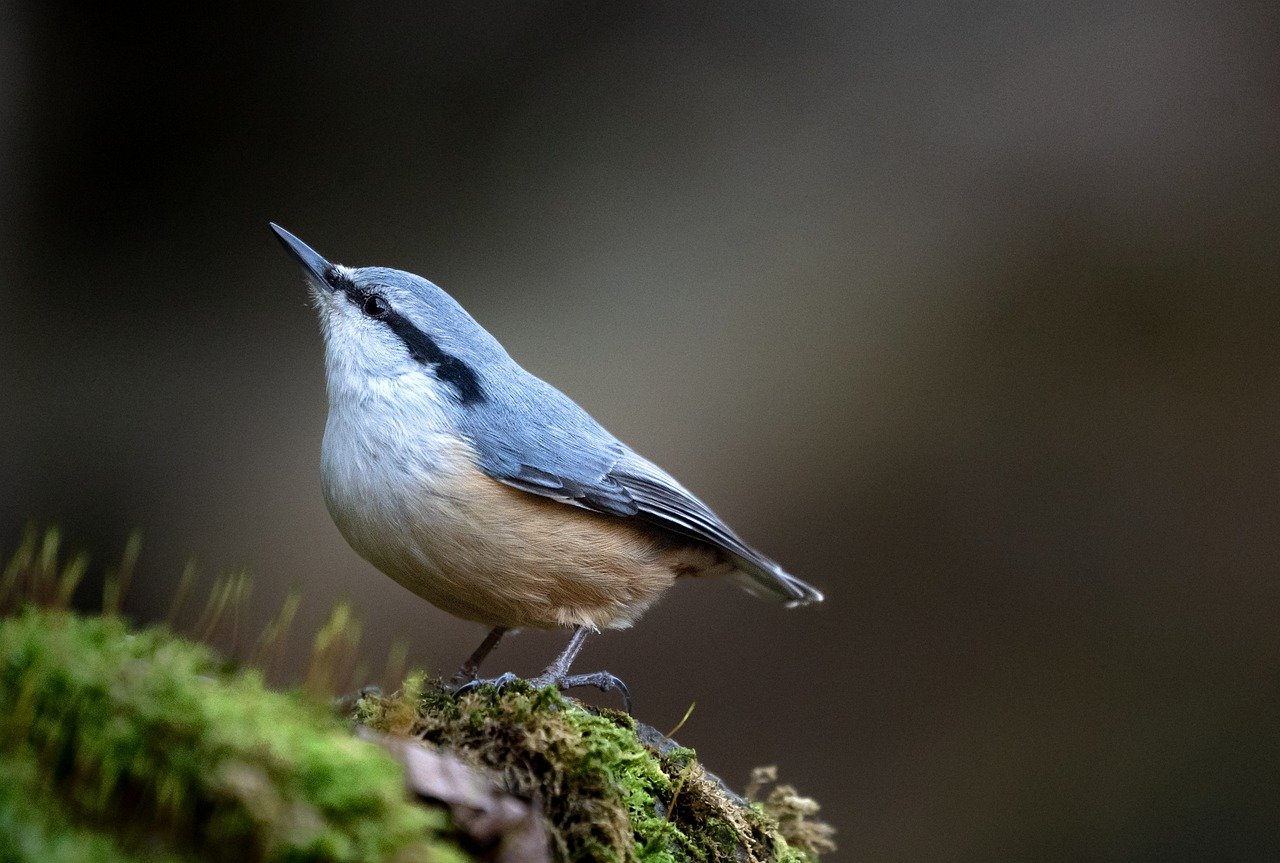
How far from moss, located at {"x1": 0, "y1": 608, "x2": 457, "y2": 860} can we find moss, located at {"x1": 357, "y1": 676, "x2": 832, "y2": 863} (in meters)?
0.35

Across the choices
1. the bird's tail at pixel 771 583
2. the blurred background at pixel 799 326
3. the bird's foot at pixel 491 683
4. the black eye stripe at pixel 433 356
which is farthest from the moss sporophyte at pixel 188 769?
the blurred background at pixel 799 326

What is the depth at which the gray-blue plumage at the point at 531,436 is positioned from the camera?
358 centimetres

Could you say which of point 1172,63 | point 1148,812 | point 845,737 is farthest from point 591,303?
point 1148,812

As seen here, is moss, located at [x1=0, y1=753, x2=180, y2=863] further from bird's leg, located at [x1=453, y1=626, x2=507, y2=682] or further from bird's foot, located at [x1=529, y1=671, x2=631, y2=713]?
bird's leg, located at [x1=453, y1=626, x2=507, y2=682]

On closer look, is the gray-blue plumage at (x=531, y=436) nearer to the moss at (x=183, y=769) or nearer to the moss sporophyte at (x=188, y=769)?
the moss sporophyte at (x=188, y=769)

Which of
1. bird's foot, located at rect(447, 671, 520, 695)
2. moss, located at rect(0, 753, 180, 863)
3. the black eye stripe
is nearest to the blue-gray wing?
the black eye stripe

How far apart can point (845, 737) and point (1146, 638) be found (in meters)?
2.37

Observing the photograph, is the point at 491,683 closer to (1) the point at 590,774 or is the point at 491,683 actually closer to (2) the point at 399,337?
(1) the point at 590,774

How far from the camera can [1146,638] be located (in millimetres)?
7680

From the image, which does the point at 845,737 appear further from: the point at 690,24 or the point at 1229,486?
the point at 690,24

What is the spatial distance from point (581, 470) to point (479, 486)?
0.44 meters

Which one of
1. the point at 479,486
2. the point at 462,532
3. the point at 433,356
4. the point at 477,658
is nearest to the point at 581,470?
the point at 479,486

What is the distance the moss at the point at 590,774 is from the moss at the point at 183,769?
13.7 inches

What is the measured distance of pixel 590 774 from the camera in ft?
7.48
